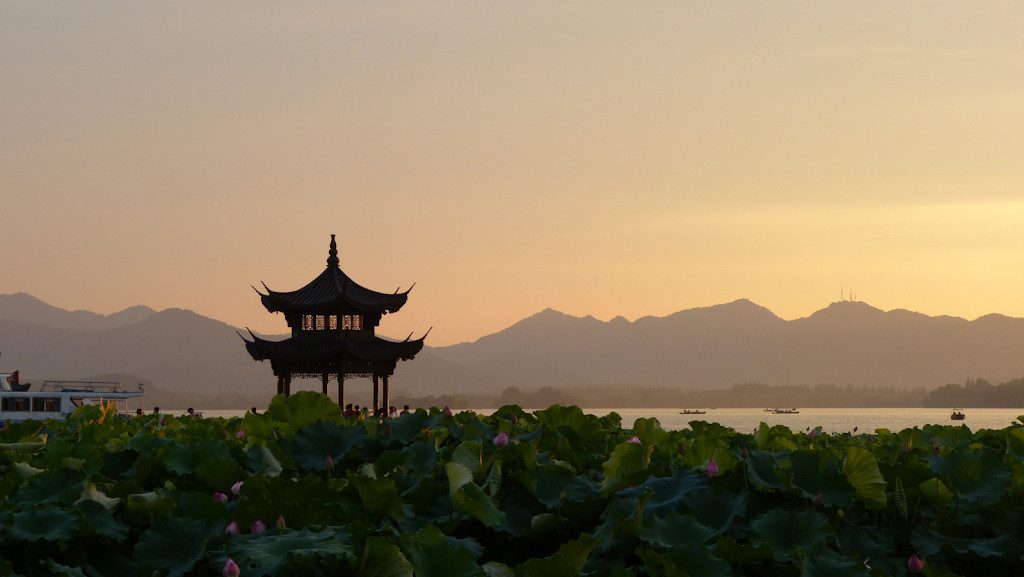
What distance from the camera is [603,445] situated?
709 cm

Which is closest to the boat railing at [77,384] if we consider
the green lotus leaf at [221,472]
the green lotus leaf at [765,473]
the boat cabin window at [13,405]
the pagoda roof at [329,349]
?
the boat cabin window at [13,405]

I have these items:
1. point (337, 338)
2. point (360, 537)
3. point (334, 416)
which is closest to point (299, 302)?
point (337, 338)

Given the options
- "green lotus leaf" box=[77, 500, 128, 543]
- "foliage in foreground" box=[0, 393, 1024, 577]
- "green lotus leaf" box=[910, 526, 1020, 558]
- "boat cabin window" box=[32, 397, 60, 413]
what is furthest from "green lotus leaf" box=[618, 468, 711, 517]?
"boat cabin window" box=[32, 397, 60, 413]

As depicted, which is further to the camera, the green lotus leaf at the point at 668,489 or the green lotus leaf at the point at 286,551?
the green lotus leaf at the point at 668,489

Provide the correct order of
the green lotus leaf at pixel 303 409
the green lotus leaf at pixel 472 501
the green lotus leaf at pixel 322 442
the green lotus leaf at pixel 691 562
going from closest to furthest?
the green lotus leaf at pixel 691 562 < the green lotus leaf at pixel 472 501 < the green lotus leaf at pixel 322 442 < the green lotus leaf at pixel 303 409

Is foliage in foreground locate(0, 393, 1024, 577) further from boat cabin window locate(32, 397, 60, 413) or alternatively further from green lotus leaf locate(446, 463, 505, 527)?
boat cabin window locate(32, 397, 60, 413)

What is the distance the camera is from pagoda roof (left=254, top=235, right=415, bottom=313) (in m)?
45.2

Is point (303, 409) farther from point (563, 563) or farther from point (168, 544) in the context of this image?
point (563, 563)

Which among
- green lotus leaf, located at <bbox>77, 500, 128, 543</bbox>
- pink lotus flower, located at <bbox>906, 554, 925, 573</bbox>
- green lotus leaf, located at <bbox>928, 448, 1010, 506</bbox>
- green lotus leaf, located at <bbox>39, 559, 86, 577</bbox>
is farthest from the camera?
green lotus leaf, located at <bbox>928, 448, 1010, 506</bbox>

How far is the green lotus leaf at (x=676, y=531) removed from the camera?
14.7 ft

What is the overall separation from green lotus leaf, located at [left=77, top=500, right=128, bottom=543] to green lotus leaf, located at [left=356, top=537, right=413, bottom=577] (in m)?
1.33

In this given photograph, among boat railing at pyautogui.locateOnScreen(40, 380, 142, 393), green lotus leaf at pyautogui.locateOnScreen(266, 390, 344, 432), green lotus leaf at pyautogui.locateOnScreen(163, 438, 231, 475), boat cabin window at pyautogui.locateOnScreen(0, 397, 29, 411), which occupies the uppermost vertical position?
boat railing at pyautogui.locateOnScreen(40, 380, 142, 393)

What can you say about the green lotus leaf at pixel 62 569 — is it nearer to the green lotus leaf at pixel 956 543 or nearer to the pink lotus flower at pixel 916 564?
the pink lotus flower at pixel 916 564

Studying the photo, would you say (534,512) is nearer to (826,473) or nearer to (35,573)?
(826,473)
